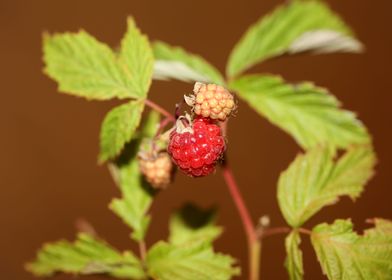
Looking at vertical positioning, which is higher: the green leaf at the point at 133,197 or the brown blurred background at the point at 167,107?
the brown blurred background at the point at 167,107

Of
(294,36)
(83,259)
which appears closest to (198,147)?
(83,259)

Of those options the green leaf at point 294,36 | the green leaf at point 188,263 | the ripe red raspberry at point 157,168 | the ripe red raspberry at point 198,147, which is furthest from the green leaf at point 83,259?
the green leaf at point 294,36

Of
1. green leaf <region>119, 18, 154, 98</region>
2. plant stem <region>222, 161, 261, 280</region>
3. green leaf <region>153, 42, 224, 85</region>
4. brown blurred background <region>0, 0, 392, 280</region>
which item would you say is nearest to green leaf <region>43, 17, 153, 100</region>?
green leaf <region>119, 18, 154, 98</region>

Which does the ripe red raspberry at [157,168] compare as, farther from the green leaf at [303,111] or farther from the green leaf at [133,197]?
the green leaf at [303,111]

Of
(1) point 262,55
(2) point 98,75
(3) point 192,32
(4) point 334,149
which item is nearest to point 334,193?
(4) point 334,149

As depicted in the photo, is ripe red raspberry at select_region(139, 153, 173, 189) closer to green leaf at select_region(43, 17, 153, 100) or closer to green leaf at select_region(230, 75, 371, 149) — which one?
green leaf at select_region(43, 17, 153, 100)

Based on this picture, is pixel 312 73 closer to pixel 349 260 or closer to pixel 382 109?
pixel 382 109
